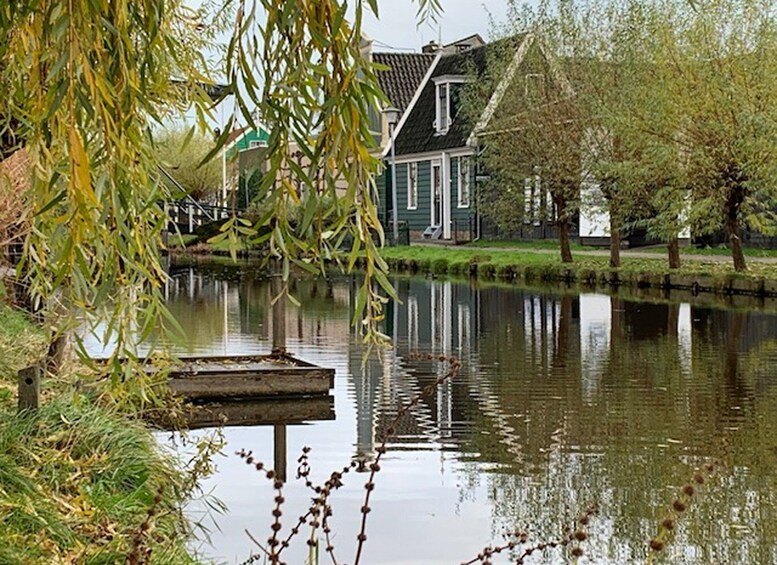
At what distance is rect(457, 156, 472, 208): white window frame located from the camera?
4297cm

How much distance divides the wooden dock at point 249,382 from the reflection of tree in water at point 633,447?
167 centimetres

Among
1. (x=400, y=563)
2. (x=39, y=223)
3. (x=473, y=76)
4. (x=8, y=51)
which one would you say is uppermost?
(x=473, y=76)

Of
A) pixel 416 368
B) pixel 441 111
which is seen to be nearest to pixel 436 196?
pixel 441 111

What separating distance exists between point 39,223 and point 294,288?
28.8m

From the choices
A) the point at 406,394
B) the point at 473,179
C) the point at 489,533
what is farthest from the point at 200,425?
the point at 473,179

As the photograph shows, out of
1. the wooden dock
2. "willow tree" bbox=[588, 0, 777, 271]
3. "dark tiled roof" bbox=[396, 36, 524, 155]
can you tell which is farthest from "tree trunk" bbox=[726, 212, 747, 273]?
the wooden dock

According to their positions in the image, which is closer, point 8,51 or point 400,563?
point 8,51

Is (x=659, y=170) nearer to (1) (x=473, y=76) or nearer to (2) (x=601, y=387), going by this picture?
(1) (x=473, y=76)

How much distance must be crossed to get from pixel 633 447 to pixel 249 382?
4.04 m

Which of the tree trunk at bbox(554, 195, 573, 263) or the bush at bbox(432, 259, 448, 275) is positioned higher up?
the tree trunk at bbox(554, 195, 573, 263)

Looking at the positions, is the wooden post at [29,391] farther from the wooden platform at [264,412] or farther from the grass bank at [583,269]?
the grass bank at [583,269]

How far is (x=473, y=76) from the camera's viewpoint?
3762cm

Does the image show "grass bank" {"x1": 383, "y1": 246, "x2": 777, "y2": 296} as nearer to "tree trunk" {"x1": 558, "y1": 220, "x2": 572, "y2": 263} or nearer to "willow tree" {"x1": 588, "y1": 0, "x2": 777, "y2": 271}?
"tree trunk" {"x1": 558, "y1": 220, "x2": 572, "y2": 263}

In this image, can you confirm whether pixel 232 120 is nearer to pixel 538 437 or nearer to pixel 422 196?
pixel 538 437
